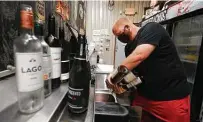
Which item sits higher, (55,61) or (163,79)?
(55,61)

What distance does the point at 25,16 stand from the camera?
1.15 ft

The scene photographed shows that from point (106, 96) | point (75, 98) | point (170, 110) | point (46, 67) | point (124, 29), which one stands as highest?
point (124, 29)

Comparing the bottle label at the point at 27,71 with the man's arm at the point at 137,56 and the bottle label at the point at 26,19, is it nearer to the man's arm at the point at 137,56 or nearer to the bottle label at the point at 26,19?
the bottle label at the point at 26,19

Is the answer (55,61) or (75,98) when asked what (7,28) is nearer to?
(55,61)

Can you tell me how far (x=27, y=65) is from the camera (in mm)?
366

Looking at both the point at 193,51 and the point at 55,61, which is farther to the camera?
the point at 193,51

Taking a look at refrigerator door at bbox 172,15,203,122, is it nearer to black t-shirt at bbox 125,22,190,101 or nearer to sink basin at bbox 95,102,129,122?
black t-shirt at bbox 125,22,190,101

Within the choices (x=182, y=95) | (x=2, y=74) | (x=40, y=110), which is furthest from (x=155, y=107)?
(x=2, y=74)

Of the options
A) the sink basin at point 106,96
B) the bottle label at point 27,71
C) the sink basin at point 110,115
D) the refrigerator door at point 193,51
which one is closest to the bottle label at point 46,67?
the bottle label at point 27,71

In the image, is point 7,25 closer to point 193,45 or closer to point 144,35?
point 144,35

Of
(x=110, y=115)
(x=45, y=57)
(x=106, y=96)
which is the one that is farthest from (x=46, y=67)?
(x=106, y=96)

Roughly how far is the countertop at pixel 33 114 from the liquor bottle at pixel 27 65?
3 centimetres

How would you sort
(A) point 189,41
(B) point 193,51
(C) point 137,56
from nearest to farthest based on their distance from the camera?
(C) point 137,56, (B) point 193,51, (A) point 189,41

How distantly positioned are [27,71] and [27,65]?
0.02m
